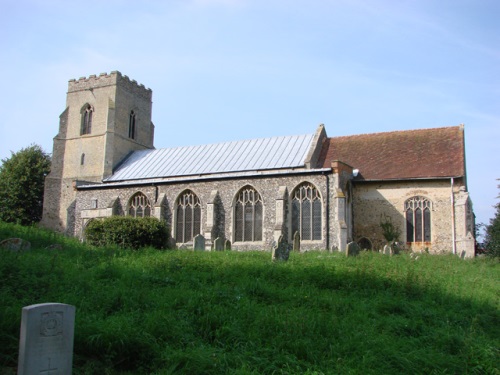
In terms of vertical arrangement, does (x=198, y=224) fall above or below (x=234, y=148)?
below

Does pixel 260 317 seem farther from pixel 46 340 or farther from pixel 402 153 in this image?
pixel 402 153

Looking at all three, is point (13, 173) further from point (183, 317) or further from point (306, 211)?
point (183, 317)

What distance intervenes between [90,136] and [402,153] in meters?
21.0

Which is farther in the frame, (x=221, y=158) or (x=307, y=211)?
(x=221, y=158)

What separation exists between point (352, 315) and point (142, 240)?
38.5ft

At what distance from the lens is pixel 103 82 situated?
111 feet

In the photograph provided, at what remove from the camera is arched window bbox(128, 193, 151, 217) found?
2623 cm

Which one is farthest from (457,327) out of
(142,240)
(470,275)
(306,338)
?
(142,240)

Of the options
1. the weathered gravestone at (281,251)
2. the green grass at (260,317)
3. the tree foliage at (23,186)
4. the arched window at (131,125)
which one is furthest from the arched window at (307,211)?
the tree foliage at (23,186)

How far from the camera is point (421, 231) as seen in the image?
914 inches

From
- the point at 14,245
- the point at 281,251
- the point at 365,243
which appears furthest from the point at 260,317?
the point at 365,243

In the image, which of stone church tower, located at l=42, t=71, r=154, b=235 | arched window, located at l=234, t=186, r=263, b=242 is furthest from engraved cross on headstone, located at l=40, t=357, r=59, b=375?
stone church tower, located at l=42, t=71, r=154, b=235

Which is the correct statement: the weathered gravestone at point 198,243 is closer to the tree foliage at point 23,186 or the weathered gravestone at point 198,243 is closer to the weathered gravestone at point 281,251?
the weathered gravestone at point 281,251

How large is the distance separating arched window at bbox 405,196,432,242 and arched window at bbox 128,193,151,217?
13617 millimetres
